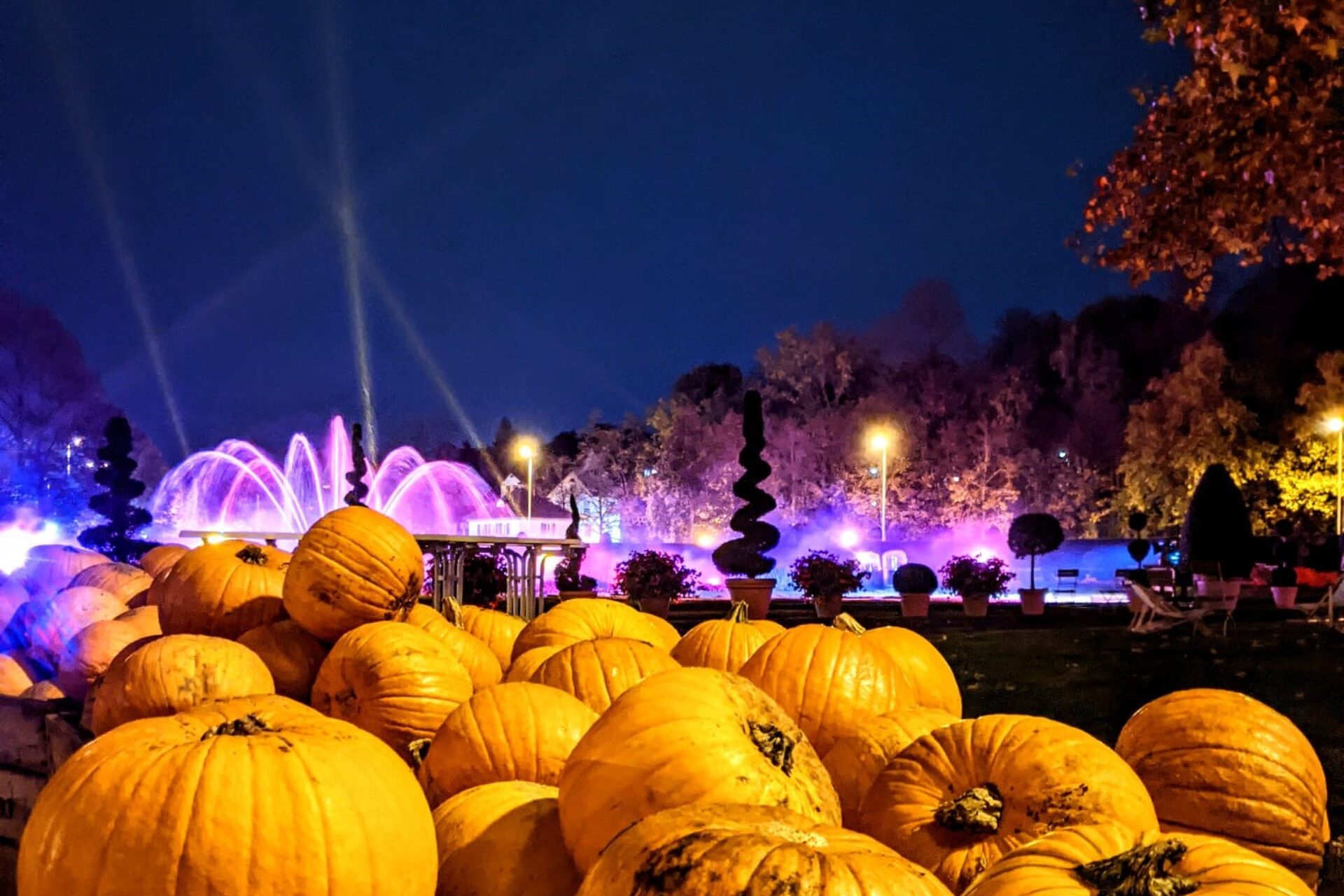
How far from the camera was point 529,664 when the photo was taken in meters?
3.61

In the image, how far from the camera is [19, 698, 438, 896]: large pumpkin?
1.75 m

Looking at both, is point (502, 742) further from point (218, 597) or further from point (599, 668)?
point (218, 597)

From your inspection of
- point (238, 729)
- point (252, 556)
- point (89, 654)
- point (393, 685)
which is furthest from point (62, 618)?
point (238, 729)

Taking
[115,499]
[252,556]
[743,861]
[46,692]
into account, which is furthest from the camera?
[115,499]

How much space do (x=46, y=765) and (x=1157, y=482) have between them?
40.7 m

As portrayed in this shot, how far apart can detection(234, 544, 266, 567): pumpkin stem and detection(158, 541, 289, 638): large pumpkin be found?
0.04 meters

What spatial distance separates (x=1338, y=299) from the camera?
128ft

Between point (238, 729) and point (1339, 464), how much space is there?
118 feet

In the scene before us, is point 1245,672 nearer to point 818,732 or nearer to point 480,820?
point 818,732

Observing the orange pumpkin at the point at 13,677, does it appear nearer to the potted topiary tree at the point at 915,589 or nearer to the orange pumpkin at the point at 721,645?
the orange pumpkin at the point at 721,645

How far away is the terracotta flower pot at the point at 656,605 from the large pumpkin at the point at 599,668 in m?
15.6

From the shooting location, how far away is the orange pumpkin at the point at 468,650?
395cm

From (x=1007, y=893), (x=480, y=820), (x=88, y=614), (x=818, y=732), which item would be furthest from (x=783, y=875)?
(x=88, y=614)

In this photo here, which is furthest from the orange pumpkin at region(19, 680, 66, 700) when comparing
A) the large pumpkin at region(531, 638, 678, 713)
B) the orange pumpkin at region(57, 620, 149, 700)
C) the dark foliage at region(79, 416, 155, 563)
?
the dark foliage at region(79, 416, 155, 563)
